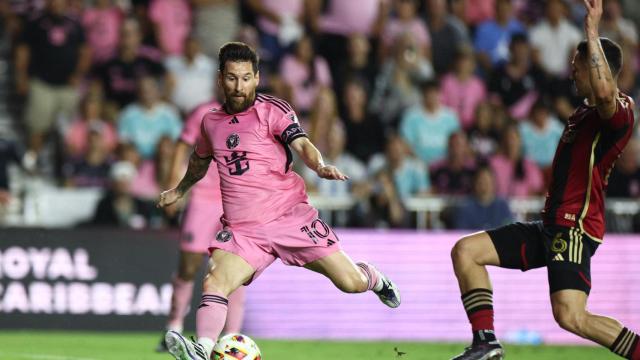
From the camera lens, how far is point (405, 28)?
702 inches

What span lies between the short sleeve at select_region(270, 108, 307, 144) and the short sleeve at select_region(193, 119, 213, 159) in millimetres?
515

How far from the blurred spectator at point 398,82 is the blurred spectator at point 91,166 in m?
3.65

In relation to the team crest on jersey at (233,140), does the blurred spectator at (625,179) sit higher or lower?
lower

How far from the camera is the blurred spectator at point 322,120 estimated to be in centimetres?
1620

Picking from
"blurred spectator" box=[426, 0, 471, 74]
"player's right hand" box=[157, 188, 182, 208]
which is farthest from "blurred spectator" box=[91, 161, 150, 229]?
"player's right hand" box=[157, 188, 182, 208]

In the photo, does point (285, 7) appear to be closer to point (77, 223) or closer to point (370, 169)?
point (370, 169)

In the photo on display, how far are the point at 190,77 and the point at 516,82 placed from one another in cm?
454

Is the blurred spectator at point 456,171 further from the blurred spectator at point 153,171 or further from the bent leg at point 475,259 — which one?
the bent leg at point 475,259

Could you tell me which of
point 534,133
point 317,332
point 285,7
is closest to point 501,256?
point 317,332

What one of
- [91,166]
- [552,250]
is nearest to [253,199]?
[552,250]

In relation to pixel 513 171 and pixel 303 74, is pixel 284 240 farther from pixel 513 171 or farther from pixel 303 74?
pixel 303 74

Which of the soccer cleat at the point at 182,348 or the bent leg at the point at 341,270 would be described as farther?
the bent leg at the point at 341,270

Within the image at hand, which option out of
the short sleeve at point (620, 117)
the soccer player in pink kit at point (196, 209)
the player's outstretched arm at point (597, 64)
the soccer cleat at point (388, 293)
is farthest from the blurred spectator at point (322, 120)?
the player's outstretched arm at point (597, 64)

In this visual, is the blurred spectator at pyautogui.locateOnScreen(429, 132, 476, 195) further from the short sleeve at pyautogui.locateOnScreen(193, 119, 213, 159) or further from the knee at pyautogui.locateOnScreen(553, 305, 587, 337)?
the knee at pyautogui.locateOnScreen(553, 305, 587, 337)
